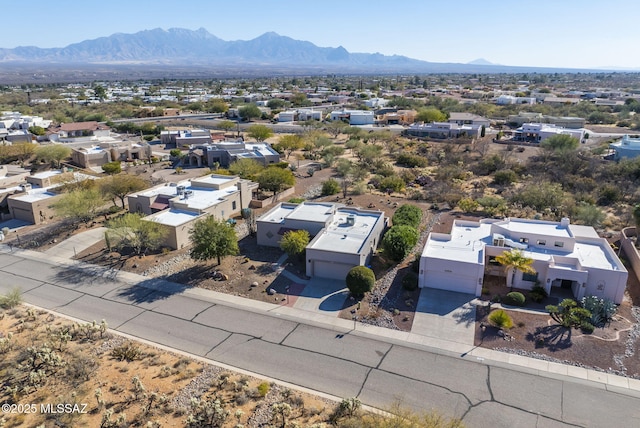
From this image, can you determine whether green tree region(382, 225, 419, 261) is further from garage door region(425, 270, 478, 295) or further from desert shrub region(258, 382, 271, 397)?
desert shrub region(258, 382, 271, 397)

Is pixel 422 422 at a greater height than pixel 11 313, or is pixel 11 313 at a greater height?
pixel 422 422

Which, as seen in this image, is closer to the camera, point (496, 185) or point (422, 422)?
point (422, 422)

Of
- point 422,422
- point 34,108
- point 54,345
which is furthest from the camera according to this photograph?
point 34,108

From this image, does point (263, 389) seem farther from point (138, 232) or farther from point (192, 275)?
point (138, 232)

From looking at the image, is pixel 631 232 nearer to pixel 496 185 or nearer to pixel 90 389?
pixel 496 185

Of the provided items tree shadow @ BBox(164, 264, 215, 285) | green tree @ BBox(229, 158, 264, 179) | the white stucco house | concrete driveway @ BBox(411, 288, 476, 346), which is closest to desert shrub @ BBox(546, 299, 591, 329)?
the white stucco house

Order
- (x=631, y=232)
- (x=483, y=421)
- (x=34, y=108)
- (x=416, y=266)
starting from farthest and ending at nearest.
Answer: (x=34, y=108), (x=631, y=232), (x=416, y=266), (x=483, y=421)

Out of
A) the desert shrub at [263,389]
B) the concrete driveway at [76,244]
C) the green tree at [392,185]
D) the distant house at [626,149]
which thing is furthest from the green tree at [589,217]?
the concrete driveway at [76,244]

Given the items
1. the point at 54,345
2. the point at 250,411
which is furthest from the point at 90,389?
the point at 250,411
